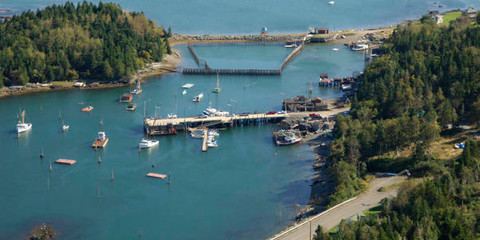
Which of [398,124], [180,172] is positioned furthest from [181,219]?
[398,124]

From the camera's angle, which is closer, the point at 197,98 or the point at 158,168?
the point at 158,168

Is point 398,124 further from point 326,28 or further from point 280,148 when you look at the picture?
point 326,28

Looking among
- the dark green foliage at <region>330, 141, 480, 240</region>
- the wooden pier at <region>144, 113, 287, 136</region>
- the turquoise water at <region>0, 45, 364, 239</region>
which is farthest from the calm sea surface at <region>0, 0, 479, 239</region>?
the dark green foliage at <region>330, 141, 480, 240</region>

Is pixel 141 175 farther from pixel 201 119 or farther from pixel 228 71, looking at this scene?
pixel 228 71

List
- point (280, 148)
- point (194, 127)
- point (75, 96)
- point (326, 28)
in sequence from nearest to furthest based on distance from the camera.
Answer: point (280, 148) < point (194, 127) < point (75, 96) < point (326, 28)

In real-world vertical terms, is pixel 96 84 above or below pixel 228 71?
below

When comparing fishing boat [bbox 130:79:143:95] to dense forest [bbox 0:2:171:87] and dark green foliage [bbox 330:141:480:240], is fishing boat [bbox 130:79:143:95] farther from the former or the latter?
dark green foliage [bbox 330:141:480:240]

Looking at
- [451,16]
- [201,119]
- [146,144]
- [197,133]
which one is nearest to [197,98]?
[201,119]
